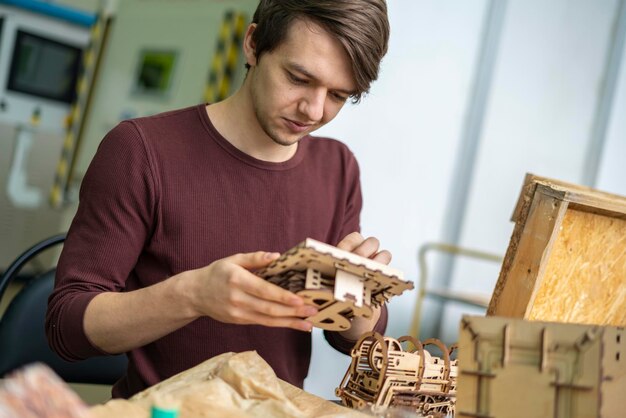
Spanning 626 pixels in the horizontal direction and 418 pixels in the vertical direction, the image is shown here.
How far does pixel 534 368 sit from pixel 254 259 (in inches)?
13.6

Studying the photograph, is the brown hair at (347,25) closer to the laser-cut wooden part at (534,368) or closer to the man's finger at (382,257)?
the man's finger at (382,257)

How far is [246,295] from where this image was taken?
2.98 feet

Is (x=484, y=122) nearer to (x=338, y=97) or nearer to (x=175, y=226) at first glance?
(x=338, y=97)

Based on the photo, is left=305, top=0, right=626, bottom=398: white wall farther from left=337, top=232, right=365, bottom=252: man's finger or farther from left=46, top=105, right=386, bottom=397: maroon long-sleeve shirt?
left=337, top=232, right=365, bottom=252: man's finger

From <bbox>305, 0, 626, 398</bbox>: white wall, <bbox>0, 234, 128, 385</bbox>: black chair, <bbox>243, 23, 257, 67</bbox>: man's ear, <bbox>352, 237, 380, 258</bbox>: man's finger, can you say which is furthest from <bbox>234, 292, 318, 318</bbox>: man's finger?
<bbox>305, 0, 626, 398</bbox>: white wall

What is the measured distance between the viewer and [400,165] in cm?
360

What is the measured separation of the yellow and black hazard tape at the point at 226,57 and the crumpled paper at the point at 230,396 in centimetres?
211

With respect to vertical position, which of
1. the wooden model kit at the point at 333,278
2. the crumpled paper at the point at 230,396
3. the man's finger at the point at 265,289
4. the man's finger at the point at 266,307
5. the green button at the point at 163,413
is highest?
the wooden model kit at the point at 333,278

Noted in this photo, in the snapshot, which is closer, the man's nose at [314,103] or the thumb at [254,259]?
the thumb at [254,259]

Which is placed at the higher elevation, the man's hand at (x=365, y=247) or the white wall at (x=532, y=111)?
the white wall at (x=532, y=111)

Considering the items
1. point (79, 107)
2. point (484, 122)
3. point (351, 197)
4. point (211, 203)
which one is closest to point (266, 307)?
point (211, 203)

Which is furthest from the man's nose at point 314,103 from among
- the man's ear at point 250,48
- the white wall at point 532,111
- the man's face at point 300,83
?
the white wall at point 532,111

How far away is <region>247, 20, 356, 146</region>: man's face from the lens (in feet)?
3.85

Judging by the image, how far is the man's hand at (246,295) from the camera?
35.0 inches
